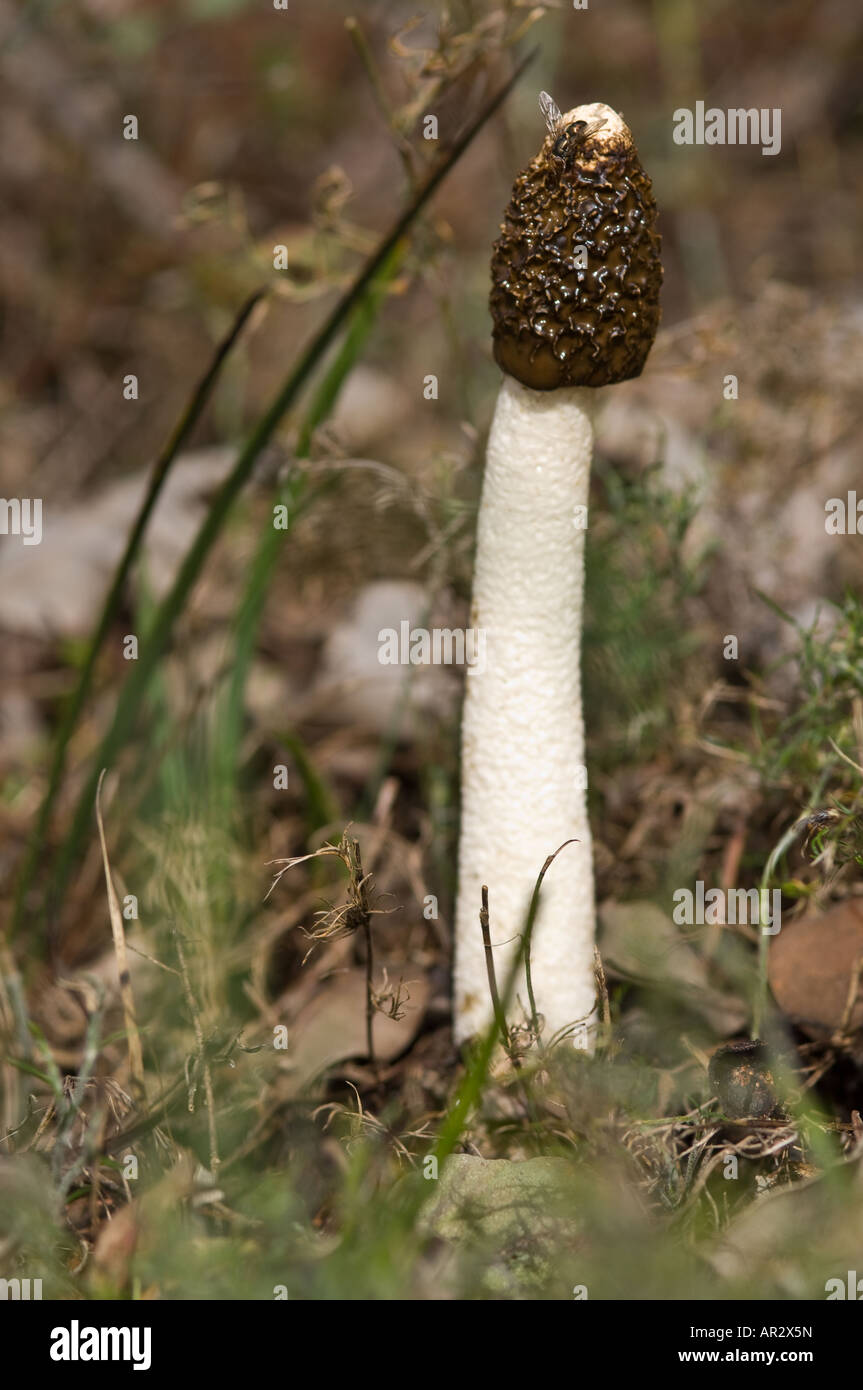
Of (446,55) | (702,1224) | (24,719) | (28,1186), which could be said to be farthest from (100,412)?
(702,1224)

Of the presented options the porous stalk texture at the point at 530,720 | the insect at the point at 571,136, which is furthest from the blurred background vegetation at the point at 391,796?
the insect at the point at 571,136

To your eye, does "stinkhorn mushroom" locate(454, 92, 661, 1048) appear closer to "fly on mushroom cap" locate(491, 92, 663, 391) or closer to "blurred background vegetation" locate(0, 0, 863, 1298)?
"fly on mushroom cap" locate(491, 92, 663, 391)

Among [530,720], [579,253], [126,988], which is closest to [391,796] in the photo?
[530,720]

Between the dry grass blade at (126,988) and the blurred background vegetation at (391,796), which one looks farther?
the dry grass blade at (126,988)

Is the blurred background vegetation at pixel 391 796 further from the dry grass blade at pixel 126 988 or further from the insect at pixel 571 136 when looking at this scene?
the insect at pixel 571 136

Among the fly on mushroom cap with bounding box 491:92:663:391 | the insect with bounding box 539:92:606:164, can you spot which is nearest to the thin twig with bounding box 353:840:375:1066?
the fly on mushroom cap with bounding box 491:92:663:391

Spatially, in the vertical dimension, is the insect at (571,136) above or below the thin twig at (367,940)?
above

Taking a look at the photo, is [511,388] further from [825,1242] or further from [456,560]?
[825,1242]
